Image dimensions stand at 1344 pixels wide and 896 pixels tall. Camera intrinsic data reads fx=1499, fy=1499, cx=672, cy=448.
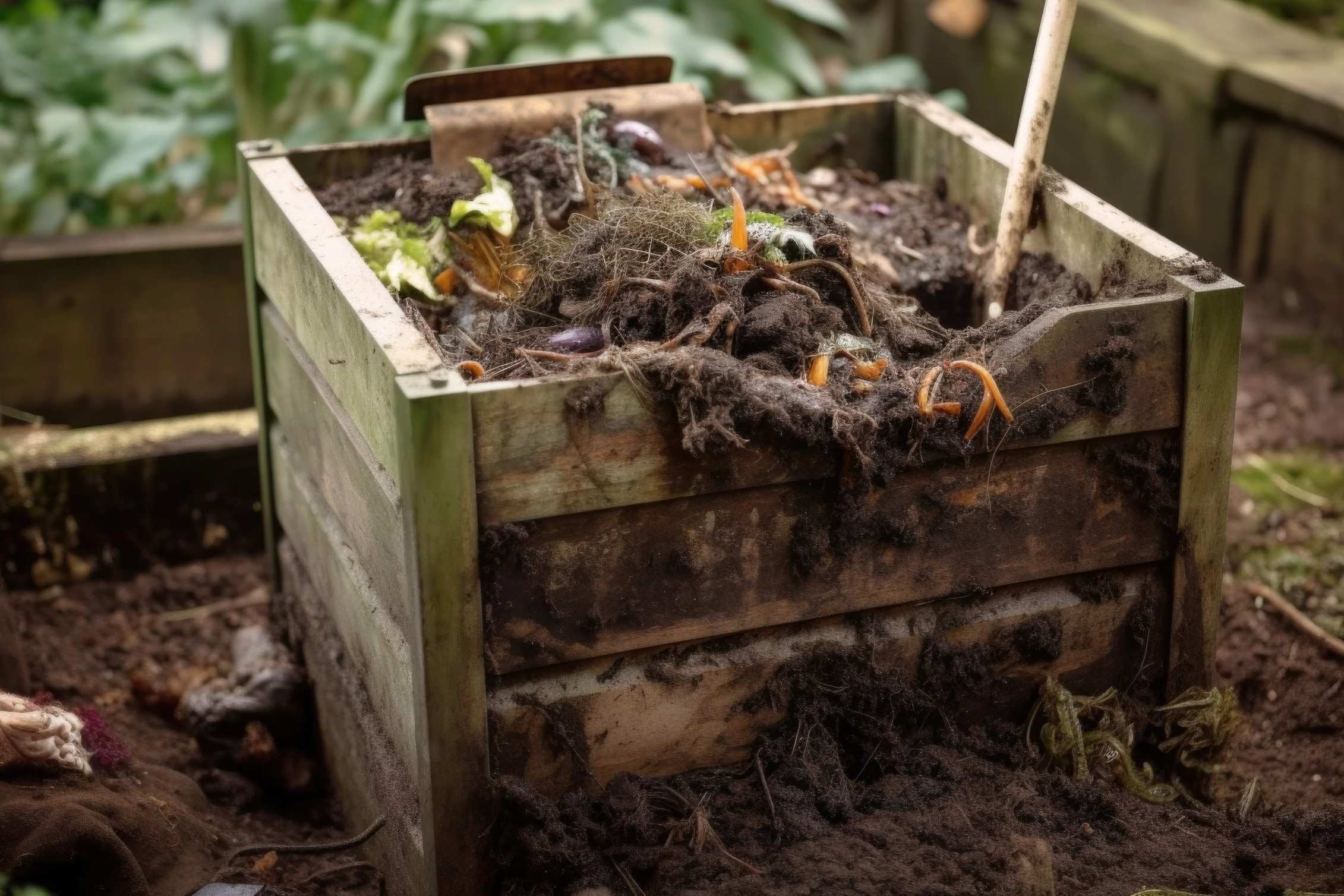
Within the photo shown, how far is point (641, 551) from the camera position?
8.09ft

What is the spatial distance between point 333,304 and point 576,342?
18.9 inches

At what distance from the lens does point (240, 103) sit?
5.67 meters

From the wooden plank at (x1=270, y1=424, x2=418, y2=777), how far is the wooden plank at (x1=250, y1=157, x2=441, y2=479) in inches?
12.8

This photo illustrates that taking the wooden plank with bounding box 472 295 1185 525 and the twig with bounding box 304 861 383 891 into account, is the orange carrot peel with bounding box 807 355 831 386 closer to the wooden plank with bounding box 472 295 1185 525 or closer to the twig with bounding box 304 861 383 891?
the wooden plank with bounding box 472 295 1185 525

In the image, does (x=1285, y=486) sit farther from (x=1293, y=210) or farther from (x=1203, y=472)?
(x=1203, y=472)

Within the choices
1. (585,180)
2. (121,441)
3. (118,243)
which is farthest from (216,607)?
(585,180)

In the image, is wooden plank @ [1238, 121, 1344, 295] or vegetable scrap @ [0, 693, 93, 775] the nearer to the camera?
vegetable scrap @ [0, 693, 93, 775]

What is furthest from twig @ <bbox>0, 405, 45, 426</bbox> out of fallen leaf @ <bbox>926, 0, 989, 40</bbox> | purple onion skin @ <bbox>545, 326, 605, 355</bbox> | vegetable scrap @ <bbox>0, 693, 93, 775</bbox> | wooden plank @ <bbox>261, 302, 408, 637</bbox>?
fallen leaf @ <bbox>926, 0, 989, 40</bbox>

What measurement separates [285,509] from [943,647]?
1.69 metres

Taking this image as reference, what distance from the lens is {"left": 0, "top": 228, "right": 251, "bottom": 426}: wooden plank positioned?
4398mm

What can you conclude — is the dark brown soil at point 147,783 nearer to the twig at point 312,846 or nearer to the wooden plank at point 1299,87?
the twig at point 312,846

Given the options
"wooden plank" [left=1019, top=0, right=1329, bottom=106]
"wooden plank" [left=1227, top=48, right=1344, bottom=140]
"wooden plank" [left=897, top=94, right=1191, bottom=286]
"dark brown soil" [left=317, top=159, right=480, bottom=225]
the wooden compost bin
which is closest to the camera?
the wooden compost bin

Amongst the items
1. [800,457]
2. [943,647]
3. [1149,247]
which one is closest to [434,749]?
[800,457]

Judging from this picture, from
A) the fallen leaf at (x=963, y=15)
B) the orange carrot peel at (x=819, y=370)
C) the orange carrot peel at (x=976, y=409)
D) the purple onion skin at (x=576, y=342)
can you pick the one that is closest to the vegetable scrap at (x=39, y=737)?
the purple onion skin at (x=576, y=342)
